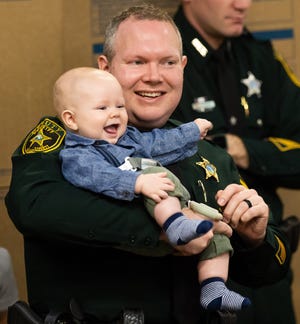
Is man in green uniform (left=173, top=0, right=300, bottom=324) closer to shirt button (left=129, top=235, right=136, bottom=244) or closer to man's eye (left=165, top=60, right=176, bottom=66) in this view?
man's eye (left=165, top=60, right=176, bottom=66)

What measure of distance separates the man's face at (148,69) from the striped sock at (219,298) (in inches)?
20.4

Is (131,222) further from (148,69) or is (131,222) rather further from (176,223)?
(148,69)

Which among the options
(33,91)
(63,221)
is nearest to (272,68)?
(33,91)

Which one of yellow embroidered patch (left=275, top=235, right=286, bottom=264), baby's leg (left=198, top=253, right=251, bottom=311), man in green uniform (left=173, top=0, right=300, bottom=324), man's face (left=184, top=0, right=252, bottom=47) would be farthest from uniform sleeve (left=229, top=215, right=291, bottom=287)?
man's face (left=184, top=0, right=252, bottom=47)

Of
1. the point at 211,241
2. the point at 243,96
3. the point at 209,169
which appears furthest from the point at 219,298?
the point at 243,96

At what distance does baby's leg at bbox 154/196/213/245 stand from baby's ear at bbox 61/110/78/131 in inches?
11.1

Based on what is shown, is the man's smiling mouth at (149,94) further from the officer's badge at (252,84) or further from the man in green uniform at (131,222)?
the officer's badge at (252,84)

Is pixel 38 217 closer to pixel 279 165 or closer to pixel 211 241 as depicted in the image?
pixel 211 241

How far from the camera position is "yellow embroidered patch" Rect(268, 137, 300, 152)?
10.1 feet

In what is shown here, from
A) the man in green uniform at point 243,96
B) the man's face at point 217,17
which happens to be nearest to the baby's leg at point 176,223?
the man in green uniform at point 243,96

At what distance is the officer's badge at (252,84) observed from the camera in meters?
3.15

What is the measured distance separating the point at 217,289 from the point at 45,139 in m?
0.56

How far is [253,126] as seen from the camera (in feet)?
10.3

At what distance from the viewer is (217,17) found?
3150 millimetres
